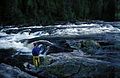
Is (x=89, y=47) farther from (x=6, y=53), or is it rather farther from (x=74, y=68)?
(x=74, y=68)

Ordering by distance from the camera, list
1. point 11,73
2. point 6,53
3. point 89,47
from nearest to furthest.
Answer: point 11,73 < point 6,53 < point 89,47

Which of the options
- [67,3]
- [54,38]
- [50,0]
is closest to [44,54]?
[54,38]

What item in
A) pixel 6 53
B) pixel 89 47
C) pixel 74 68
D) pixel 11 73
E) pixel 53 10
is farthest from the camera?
pixel 53 10

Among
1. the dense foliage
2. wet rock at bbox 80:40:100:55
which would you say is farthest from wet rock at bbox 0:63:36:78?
the dense foliage

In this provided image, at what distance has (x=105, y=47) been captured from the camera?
1526cm

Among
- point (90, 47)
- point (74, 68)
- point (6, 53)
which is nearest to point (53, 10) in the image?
point (90, 47)

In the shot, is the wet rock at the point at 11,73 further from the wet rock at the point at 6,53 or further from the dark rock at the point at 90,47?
the dark rock at the point at 90,47

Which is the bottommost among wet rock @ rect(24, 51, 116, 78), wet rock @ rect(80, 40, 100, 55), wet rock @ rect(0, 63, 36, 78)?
wet rock @ rect(80, 40, 100, 55)

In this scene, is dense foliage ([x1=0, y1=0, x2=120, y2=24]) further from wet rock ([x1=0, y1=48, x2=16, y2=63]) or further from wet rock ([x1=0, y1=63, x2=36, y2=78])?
wet rock ([x1=0, y1=63, x2=36, y2=78])

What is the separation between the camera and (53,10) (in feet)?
103

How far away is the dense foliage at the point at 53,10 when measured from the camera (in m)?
28.1

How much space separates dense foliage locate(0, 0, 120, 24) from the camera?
28125 mm

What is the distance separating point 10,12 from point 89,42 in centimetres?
1399

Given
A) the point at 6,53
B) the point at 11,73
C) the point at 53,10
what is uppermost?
the point at 11,73
